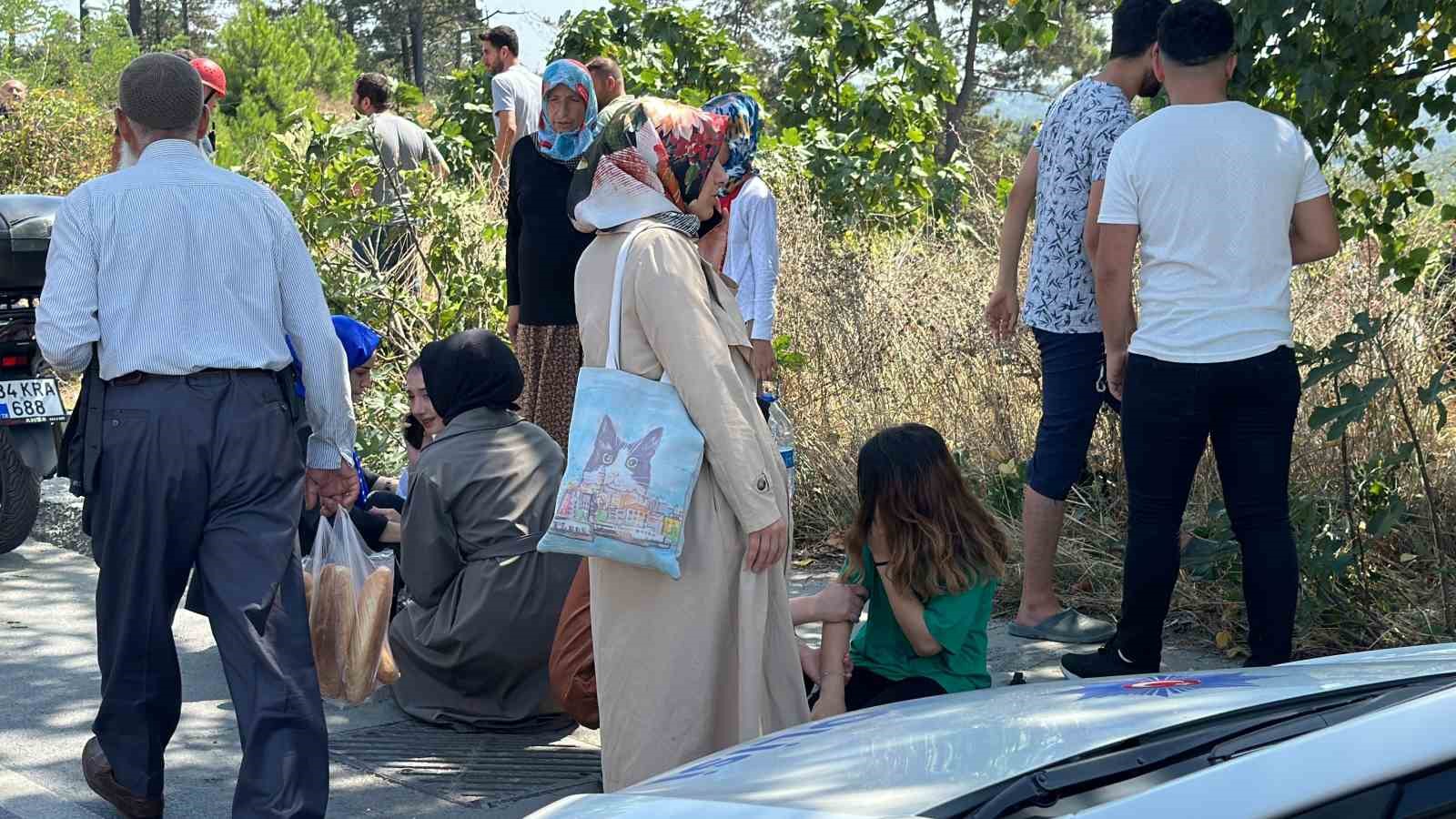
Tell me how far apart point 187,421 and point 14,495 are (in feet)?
12.1

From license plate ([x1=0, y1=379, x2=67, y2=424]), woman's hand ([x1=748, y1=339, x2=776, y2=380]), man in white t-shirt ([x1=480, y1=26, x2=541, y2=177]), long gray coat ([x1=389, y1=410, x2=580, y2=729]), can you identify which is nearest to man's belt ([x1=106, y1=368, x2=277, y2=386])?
long gray coat ([x1=389, y1=410, x2=580, y2=729])

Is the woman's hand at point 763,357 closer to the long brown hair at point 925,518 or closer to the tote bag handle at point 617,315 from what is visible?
the long brown hair at point 925,518

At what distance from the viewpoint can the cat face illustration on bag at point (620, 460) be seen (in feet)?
11.6

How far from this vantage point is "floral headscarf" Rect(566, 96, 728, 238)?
3691 mm

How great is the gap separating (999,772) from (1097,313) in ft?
10.5

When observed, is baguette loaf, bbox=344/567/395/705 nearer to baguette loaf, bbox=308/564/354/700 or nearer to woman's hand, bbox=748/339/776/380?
baguette loaf, bbox=308/564/354/700

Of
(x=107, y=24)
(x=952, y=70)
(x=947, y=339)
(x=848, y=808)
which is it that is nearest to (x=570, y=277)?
(x=947, y=339)

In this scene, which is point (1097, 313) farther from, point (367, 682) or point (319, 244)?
point (319, 244)

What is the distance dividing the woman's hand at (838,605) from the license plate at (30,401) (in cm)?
426

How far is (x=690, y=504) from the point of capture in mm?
3641

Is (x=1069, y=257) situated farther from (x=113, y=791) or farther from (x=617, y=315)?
(x=113, y=791)

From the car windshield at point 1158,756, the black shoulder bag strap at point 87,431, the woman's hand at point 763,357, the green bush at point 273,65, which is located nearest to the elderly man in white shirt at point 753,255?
the woman's hand at point 763,357

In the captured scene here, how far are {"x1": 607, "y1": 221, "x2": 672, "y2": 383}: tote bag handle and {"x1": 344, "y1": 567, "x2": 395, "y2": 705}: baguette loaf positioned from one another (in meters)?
1.47

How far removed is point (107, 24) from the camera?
1255 inches
